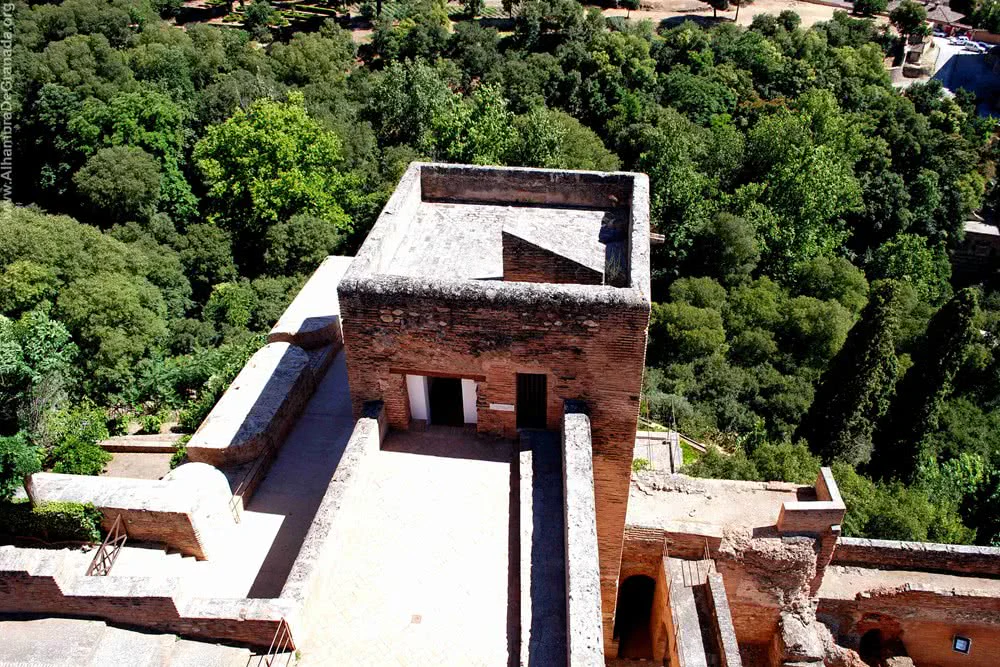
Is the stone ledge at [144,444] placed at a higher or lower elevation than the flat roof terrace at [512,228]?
lower

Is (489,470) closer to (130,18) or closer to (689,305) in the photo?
(689,305)

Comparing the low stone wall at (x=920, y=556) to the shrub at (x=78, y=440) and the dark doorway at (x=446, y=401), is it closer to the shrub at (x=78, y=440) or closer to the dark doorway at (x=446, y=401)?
the dark doorway at (x=446, y=401)

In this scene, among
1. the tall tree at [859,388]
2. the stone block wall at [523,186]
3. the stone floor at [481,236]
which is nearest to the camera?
the stone floor at [481,236]

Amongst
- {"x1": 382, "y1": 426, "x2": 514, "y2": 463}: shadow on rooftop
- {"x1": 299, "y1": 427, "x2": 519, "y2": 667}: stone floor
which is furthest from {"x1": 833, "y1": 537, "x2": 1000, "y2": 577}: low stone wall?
{"x1": 299, "y1": 427, "x2": 519, "y2": 667}: stone floor

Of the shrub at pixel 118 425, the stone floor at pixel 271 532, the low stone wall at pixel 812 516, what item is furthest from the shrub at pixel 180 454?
the low stone wall at pixel 812 516

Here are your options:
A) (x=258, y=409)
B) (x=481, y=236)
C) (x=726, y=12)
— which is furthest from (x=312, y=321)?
(x=726, y=12)

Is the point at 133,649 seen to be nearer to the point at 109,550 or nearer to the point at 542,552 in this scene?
the point at 109,550

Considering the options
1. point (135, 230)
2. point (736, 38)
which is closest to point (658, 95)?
point (736, 38)
